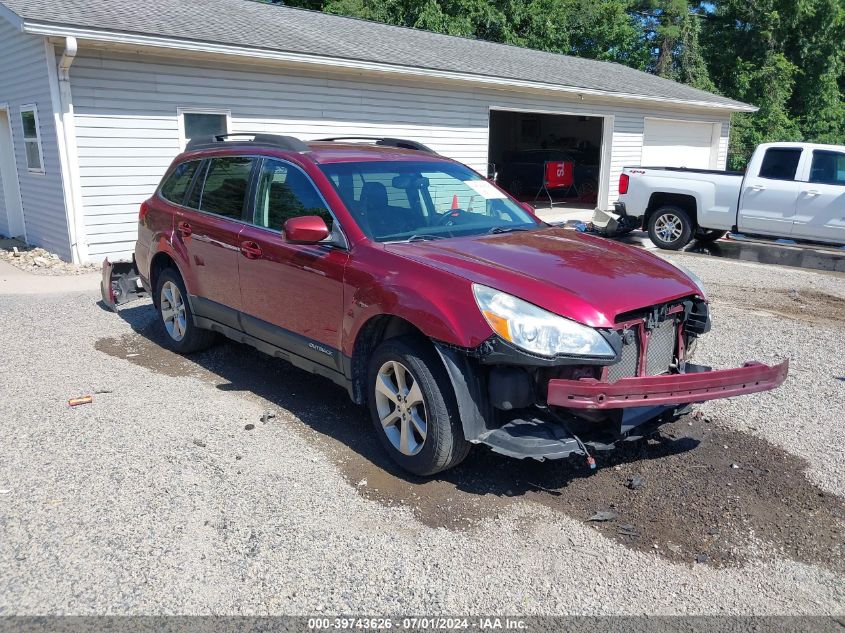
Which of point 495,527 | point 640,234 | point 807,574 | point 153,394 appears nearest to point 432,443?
point 495,527

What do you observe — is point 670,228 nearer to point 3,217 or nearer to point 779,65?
point 3,217

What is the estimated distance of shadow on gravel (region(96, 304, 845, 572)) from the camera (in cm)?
355

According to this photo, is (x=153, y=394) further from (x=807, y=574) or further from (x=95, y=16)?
(x=95, y=16)

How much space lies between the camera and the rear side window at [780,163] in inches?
461

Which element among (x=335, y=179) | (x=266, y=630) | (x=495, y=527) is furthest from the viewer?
(x=335, y=179)

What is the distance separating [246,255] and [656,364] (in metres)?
2.88

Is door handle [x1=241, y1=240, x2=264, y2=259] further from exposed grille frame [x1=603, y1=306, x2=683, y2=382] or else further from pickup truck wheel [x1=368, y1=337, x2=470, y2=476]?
exposed grille frame [x1=603, y1=306, x2=683, y2=382]

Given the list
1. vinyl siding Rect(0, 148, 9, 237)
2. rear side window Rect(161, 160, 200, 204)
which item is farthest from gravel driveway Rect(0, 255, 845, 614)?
vinyl siding Rect(0, 148, 9, 237)

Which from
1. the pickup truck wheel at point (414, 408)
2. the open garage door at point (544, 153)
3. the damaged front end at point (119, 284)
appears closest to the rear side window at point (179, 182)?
the damaged front end at point (119, 284)

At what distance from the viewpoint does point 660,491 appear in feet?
13.1

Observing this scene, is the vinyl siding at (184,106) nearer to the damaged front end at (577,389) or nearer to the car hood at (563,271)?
the car hood at (563,271)

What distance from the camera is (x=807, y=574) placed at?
3285 mm

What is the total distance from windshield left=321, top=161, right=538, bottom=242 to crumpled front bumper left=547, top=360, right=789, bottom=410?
1486 mm

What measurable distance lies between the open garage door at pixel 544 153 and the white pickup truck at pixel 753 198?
610 cm
